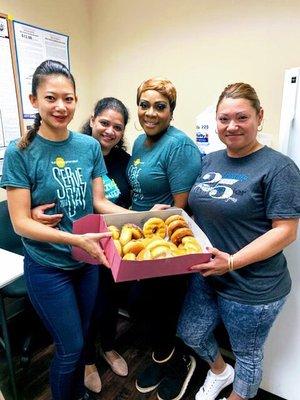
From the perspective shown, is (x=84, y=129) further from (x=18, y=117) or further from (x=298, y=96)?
(x=298, y=96)

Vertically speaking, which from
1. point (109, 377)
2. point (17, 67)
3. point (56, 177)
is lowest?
point (109, 377)

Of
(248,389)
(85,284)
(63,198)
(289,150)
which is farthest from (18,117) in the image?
(248,389)

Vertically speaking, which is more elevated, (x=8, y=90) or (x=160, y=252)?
(x=8, y=90)

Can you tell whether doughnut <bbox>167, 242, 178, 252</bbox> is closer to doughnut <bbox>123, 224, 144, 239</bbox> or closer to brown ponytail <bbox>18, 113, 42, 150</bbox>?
doughnut <bbox>123, 224, 144, 239</bbox>

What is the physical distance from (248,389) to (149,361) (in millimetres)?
703

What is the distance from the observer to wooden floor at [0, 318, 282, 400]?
5.25ft

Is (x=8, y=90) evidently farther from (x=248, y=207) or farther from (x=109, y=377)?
(x=109, y=377)

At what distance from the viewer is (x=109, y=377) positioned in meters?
1.71

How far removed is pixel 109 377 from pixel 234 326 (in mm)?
901

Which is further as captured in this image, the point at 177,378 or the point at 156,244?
the point at 177,378

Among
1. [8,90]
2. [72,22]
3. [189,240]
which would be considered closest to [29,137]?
[189,240]

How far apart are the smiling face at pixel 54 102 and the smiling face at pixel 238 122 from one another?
581 mm

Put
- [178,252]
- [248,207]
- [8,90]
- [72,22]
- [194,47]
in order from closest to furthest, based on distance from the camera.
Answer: [178,252] → [248,207] → [8,90] → [194,47] → [72,22]

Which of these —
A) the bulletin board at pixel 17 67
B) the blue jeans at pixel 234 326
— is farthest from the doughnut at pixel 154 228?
the bulletin board at pixel 17 67
